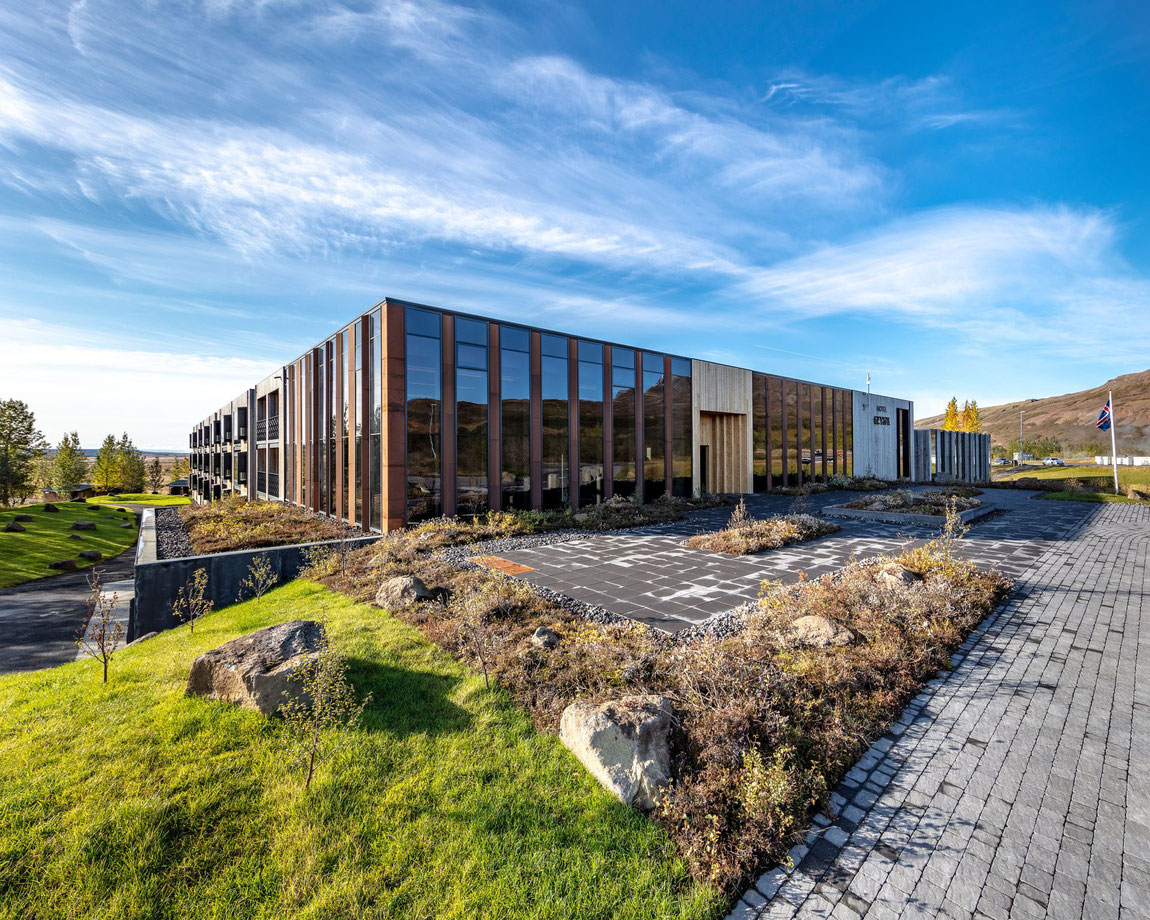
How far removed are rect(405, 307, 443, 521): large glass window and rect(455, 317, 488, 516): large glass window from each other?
21.0 inches

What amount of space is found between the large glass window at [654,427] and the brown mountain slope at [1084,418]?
112683mm

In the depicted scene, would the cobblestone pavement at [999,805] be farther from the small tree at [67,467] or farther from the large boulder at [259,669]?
the small tree at [67,467]

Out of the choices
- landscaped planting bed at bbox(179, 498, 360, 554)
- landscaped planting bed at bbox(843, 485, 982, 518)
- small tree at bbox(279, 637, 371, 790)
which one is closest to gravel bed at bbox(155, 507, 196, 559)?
landscaped planting bed at bbox(179, 498, 360, 554)

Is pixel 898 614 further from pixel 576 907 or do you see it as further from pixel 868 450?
pixel 868 450

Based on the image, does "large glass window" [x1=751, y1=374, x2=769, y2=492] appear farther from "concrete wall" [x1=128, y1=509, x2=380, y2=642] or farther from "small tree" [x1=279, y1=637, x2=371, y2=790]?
"small tree" [x1=279, y1=637, x2=371, y2=790]

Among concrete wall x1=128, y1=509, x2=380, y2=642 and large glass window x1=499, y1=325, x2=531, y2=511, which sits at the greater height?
large glass window x1=499, y1=325, x2=531, y2=511

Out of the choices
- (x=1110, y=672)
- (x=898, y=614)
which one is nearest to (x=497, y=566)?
(x=898, y=614)

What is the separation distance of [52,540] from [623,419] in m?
30.7

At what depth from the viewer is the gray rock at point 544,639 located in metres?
5.07

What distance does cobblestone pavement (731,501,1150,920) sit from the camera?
2.47m

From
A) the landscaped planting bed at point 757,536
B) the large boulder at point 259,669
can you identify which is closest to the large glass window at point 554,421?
the landscaped planting bed at point 757,536

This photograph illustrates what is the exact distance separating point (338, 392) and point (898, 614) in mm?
15735

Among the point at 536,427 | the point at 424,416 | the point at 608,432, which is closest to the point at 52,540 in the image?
the point at 424,416

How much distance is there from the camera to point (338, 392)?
15.6 m
